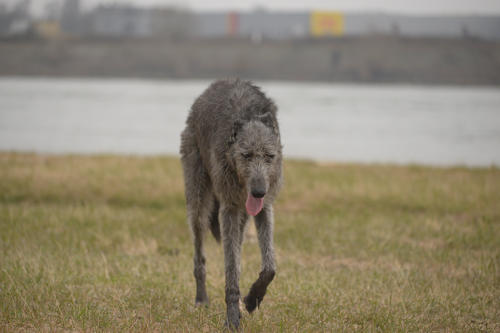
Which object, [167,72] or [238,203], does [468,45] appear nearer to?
[167,72]

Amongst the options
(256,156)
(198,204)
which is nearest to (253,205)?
(256,156)

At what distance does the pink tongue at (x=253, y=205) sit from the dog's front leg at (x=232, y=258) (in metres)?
0.66

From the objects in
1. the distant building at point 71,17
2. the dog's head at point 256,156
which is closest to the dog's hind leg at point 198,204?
the dog's head at point 256,156

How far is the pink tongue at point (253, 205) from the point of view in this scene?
4.75m

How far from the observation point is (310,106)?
43.2 meters

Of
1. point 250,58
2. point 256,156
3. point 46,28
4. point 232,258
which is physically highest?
point 46,28

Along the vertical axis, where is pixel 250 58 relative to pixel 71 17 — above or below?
below

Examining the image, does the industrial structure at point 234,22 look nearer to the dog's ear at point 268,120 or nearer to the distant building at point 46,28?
the distant building at point 46,28

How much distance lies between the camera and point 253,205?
15.6 ft

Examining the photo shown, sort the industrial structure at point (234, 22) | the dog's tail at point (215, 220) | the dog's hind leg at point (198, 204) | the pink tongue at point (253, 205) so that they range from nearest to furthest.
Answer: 1. the pink tongue at point (253, 205)
2. the dog's hind leg at point (198, 204)
3. the dog's tail at point (215, 220)
4. the industrial structure at point (234, 22)

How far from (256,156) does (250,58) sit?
76.5 meters

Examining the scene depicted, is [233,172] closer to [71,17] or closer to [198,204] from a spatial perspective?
→ [198,204]

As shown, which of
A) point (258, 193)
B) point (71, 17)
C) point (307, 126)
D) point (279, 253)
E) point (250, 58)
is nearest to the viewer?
point (258, 193)

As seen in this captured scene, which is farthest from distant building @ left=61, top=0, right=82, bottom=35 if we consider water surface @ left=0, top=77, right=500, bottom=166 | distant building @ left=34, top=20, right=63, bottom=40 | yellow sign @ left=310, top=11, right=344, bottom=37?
water surface @ left=0, top=77, right=500, bottom=166
